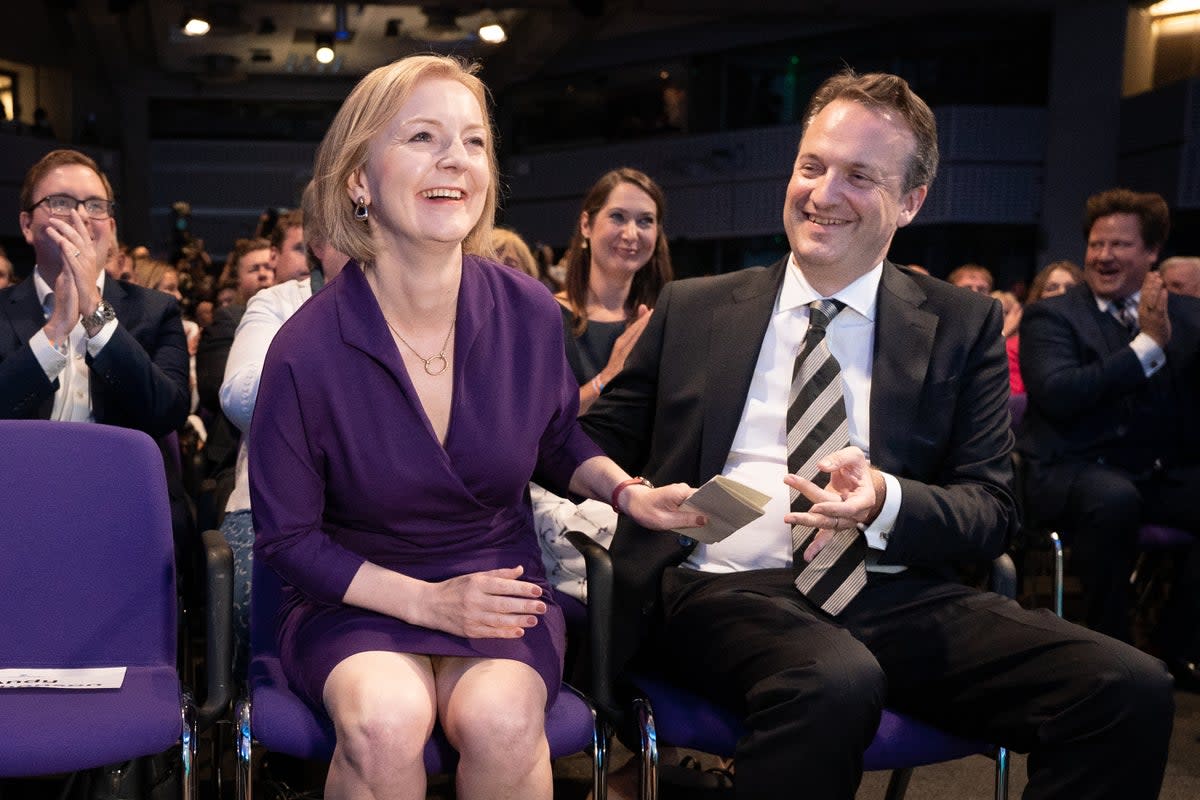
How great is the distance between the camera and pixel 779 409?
2.15 metres

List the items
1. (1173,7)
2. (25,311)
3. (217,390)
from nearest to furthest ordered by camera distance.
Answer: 1. (25,311)
2. (217,390)
3. (1173,7)

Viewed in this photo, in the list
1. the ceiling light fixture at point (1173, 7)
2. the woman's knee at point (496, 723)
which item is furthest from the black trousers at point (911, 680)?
the ceiling light fixture at point (1173, 7)

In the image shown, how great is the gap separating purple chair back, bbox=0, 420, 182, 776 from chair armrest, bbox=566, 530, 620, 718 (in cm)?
74

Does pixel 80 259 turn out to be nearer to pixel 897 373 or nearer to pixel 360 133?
pixel 360 133

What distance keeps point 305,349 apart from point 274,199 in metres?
14.9

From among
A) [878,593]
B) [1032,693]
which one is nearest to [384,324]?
[878,593]

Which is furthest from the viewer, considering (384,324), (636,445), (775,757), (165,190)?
(165,190)

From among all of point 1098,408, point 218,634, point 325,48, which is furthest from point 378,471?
point 325,48

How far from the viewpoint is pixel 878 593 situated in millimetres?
2061

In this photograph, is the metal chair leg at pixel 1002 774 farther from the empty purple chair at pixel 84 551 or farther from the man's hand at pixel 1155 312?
the man's hand at pixel 1155 312

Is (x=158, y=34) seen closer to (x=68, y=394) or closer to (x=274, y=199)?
(x=274, y=199)

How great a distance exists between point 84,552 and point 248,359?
2.53 feet

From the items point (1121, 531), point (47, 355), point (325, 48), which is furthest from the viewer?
point (325, 48)

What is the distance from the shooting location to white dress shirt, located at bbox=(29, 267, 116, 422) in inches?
104
